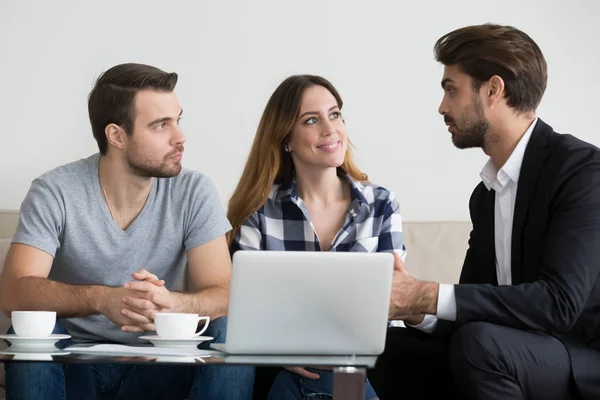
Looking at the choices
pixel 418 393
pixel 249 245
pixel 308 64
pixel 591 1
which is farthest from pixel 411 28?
pixel 418 393

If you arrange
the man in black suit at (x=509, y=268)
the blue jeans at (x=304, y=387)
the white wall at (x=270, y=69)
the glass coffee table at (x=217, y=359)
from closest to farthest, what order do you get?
the glass coffee table at (x=217, y=359)
the man in black suit at (x=509, y=268)
the blue jeans at (x=304, y=387)
the white wall at (x=270, y=69)

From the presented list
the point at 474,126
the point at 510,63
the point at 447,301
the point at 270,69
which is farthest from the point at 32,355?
the point at 270,69

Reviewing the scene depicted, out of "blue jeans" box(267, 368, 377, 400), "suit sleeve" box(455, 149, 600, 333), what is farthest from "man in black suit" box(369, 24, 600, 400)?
"blue jeans" box(267, 368, 377, 400)

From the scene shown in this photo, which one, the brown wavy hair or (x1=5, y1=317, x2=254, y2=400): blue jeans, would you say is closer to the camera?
(x1=5, y1=317, x2=254, y2=400): blue jeans

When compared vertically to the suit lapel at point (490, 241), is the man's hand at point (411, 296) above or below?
below

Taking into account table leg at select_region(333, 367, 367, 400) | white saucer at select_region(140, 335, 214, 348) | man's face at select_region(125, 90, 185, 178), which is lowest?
table leg at select_region(333, 367, 367, 400)

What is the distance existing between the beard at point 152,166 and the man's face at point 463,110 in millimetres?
794

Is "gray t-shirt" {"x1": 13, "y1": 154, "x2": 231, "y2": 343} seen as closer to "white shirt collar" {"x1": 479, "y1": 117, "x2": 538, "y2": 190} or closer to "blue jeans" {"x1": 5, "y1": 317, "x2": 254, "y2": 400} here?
"blue jeans" {"x1": 5, "y1": 317, "x2": 254, "y2": 400}

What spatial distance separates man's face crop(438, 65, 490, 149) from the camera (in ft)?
8.24

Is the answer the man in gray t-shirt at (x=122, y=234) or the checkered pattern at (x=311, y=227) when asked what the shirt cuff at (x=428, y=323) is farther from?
the man in gray t-shirt at (x=122, y=234)

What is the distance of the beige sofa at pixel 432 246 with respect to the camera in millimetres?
2875

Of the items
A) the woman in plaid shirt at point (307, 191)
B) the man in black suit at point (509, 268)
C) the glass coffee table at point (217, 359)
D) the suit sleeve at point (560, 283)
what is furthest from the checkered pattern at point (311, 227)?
the glass coffee table at point (217, 359)

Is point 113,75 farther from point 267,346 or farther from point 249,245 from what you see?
point 267,346

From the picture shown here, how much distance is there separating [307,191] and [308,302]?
3.68 feet
